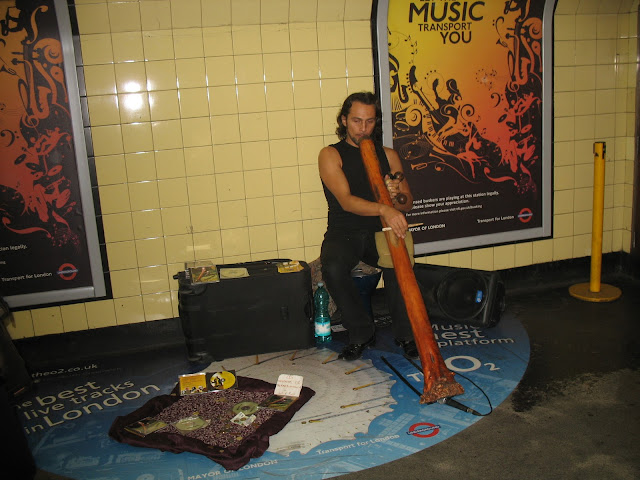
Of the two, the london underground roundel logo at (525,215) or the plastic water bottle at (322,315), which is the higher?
the london underground roundel logo at (525,215)

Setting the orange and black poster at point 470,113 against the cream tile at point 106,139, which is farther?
the orange and black poster at point 470,113

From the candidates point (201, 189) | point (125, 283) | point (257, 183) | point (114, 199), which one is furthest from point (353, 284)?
point (114, 199)

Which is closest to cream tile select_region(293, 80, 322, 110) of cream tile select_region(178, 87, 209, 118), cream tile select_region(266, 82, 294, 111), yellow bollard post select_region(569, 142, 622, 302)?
cream tile select_region(266, 82, 294, 111)

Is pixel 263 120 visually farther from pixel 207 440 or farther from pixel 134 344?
pixel 207 440

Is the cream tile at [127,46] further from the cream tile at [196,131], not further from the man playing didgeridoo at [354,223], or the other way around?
the man playing didgeridoo at [354,223]

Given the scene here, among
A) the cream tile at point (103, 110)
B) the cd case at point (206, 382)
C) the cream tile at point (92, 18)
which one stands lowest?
the cd case at point (206, 382)

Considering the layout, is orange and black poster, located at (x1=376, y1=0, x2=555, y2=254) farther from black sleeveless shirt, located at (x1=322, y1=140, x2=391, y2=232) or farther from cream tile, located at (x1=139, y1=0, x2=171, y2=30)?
cream tile, located at (x1=139, y1=0, x2=171, y2=30)

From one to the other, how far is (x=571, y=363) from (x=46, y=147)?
3481 millimetres

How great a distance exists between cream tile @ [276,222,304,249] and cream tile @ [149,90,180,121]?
3.44 feet

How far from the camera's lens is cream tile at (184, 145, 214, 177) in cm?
401

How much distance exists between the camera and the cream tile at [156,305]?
4.14m

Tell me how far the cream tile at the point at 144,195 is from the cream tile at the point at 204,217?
0.25 meters

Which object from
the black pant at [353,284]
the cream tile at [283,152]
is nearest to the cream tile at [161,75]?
the cream tile at [283,152]

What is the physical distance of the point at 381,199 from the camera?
3.42 m
